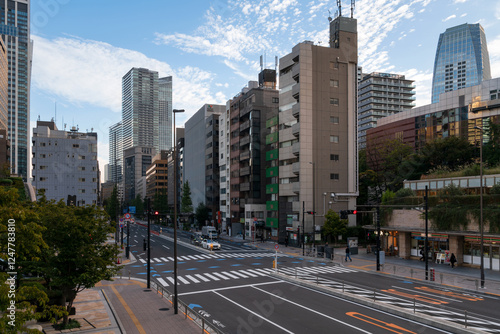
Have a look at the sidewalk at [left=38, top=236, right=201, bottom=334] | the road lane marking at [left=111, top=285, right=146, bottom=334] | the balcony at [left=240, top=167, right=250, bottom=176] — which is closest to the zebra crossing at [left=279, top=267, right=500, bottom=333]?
the sidewalk at [left=38, top=236, right=201, bottom=334]

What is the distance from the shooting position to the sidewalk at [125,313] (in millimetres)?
17750

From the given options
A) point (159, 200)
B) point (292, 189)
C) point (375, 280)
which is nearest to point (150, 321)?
point (375, 280)

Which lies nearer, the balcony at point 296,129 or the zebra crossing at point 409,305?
the zebra crossing at point 409,305

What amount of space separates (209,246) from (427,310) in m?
38.0

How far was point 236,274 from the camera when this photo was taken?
3450 cm

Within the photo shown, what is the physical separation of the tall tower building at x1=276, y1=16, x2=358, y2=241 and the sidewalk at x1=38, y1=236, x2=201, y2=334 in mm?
40002

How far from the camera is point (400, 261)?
42250 mm

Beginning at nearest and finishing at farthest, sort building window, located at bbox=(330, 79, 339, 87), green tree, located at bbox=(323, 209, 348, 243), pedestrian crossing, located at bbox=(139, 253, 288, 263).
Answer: pedestrian crossing, located at bbox=(139, 253, 288, 263) → green tree, located at bbox=(323, 209, 348, 243) → building window, located at bbox=(330, 79, 339, 87)

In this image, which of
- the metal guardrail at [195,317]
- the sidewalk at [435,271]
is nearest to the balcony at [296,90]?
the sidewalk at [435,271]

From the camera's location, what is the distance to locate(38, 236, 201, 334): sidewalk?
1775cm

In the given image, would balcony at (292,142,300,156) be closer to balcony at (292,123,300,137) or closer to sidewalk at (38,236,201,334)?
balcony at (292,123,300,137)

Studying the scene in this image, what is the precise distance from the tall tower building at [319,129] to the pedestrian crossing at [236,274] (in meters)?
24.7

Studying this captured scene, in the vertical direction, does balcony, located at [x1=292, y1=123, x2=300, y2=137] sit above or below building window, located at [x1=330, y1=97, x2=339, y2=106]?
below

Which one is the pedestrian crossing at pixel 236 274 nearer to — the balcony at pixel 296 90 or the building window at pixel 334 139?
the building window at pixel 334 139
